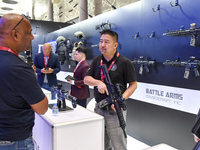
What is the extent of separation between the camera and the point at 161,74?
9.86 feet

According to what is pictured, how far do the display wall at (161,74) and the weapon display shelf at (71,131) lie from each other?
1.45m

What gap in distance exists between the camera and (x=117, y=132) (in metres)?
1.89

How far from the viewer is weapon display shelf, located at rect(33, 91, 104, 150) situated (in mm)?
1594

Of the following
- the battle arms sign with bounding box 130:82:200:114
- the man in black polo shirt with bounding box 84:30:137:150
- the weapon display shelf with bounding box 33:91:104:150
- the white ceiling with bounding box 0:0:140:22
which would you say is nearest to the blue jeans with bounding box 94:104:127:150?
the man in black polo shirt with bounding box 84:30:137:150

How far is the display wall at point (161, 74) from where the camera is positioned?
2.59 metres

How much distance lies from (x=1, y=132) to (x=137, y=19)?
9.72 feet

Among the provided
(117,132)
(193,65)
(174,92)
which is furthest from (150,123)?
(117,132)

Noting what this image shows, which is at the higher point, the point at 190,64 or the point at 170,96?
the point at 190,64

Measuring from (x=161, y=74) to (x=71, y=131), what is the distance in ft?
6.19

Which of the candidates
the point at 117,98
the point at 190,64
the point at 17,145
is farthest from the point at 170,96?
the point at 17,145

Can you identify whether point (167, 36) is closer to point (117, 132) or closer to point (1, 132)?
point (117, 132)

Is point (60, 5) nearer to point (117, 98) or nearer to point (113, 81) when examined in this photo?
point (113, 81)

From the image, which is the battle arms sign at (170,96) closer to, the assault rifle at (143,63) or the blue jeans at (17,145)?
the assault rifle at (143,63)

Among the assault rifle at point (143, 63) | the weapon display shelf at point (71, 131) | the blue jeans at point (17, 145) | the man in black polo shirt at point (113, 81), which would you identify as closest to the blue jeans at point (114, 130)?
the man in black polo shirt at point (113, 81)
